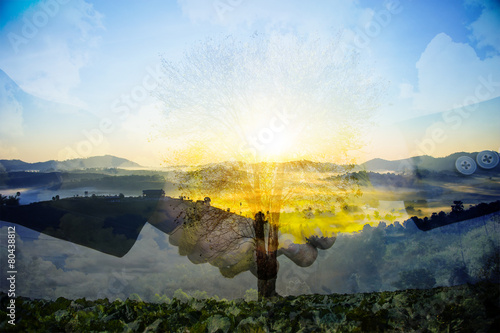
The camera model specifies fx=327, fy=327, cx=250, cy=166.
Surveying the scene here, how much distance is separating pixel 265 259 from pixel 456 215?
5527mm

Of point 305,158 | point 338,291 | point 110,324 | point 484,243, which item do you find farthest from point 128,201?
point 484,243

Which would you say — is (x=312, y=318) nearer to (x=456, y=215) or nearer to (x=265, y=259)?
(x=265, y=259)

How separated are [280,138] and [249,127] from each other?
0.93 meters

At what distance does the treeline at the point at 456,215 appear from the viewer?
902 centimetres

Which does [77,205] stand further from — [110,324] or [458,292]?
[458,292]

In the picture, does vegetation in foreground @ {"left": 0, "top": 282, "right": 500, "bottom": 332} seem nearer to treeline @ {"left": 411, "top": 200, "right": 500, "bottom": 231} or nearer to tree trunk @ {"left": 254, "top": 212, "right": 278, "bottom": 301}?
treeline @ {"left": 411, "top": 200, "right": 500, "bottom": 231}

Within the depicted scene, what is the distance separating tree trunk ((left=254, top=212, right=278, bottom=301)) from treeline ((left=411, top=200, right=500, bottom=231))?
13.7 ft

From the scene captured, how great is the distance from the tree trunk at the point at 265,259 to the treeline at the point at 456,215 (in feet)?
13.7

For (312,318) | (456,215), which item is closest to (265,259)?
(312,318)

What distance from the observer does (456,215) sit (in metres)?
9.14

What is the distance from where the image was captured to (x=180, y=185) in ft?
32.0

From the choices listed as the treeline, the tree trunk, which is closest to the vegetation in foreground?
the treeline

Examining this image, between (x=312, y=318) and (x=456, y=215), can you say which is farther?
(x=456, y=215)

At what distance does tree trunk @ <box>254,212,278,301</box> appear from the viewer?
973 centimetres
